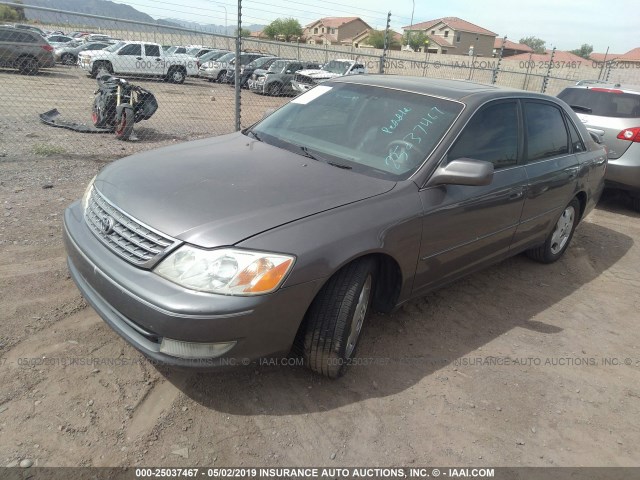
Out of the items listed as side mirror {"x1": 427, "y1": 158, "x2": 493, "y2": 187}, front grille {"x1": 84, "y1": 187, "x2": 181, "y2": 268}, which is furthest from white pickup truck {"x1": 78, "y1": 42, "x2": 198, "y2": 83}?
side mirror {"x1": 427, "y1": 158, "x2": 493, "y2": 187}

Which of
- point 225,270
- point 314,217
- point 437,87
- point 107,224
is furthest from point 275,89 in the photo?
point 225,270

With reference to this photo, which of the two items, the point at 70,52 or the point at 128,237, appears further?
the point at 70,52

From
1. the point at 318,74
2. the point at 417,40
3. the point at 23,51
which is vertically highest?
the point at 417,40

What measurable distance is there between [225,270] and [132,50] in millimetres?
21504

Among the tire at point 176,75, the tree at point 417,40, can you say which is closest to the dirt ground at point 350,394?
the tire at point 176,75

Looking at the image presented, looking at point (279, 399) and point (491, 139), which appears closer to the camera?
point (279, 399)

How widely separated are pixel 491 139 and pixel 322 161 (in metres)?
1.30

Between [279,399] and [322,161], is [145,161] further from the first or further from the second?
[279,399]

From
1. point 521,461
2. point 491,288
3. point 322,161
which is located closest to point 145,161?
point 322,161

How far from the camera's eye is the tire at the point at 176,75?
69.3ft

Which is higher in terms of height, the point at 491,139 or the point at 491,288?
the point at 491,139

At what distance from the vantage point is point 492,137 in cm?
341

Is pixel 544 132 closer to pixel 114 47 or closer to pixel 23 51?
pixel 23 51

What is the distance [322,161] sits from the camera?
3037 millimetres
